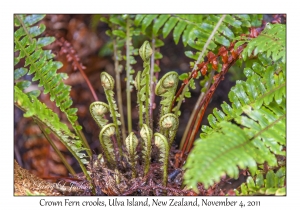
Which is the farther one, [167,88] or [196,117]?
[196,117]

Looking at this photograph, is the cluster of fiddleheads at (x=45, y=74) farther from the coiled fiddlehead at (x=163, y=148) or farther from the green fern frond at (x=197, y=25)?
the green fern frond at (x=197, y=25)

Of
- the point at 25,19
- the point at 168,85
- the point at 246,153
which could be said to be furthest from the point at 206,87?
the point at 25,19

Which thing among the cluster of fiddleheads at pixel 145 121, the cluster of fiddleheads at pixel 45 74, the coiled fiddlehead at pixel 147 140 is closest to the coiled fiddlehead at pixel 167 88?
the cluster of fiddleheads at pixel 145 121

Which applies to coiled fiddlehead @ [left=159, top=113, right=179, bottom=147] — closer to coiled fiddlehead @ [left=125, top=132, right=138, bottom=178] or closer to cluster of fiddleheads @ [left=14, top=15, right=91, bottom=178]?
coiled fiddlehead @ [left=125, top=132, right=138, bottom=178]

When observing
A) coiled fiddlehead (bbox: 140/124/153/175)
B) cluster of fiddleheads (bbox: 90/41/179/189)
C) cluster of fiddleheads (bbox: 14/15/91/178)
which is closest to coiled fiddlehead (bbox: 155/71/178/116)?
cluster of fiddleheads (bbox: 90/41/179/189)

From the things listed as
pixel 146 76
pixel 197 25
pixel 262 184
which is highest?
pixel 197 25

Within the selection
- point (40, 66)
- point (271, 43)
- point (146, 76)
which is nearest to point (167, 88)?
point (146, 76)

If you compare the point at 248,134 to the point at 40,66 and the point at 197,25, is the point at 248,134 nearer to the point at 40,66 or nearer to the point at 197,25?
the point at 197,25

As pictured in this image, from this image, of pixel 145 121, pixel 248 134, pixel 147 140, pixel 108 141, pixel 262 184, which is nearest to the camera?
pixel 248 134
